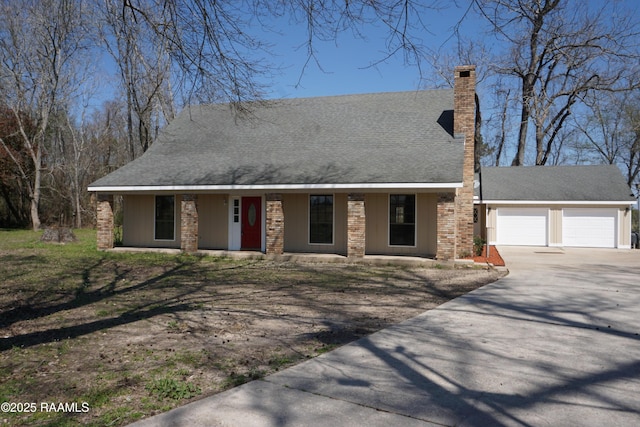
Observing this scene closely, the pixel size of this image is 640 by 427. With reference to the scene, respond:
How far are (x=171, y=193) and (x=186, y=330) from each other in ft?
36.5

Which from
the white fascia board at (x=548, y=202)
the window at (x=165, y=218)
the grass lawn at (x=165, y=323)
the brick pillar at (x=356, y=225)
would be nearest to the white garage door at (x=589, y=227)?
the white fascia board at (x=548, y=202)

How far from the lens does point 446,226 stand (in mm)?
13172

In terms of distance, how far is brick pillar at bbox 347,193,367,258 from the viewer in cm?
1397

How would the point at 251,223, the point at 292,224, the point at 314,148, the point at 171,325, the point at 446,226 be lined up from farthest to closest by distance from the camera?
the point at 251,223 < the point at 314,148 < the point at 292,224 < the point at 446,226 < the point at 171,325

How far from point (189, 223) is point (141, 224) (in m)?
2.95

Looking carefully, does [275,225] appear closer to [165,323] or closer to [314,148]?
[314,148]

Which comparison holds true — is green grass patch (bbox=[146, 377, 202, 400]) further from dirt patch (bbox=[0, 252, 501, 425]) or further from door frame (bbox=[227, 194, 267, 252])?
door frame (bbox=[227, 194, 267, 252])

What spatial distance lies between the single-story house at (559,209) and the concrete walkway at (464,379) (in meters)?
15.8

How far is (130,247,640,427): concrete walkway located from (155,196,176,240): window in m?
12.1

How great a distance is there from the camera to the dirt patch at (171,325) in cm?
407

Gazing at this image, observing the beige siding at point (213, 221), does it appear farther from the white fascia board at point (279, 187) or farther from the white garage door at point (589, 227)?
the white garage door at point (589, 227)

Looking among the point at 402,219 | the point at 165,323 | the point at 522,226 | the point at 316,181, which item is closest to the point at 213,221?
the point at 316,181

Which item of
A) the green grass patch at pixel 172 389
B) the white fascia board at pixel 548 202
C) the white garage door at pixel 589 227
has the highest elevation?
the white fascia board at pixel 548 202

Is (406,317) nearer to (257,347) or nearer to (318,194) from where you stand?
(257,347)
